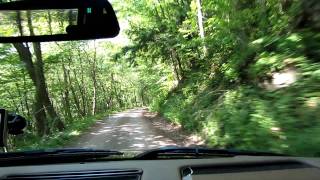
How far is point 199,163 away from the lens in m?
2.46

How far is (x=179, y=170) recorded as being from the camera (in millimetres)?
2266

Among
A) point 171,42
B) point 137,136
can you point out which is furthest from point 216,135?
point 171,42

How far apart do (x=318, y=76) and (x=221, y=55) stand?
11824 mm

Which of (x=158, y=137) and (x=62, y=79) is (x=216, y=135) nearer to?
(x=158, y=137)

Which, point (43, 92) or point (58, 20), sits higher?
point (58, 20)

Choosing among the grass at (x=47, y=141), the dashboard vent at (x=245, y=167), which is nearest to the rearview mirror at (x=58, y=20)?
the dashboard vent at (x=245, y=167)

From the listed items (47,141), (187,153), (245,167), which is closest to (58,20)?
(187,153)

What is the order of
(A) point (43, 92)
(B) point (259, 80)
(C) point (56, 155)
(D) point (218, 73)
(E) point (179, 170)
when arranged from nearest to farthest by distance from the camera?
1. (E) point (179, 170)
2. (C) point (56, 155)
3. (B) point (259, 80)
4. (D) point (218, 73)
5. (A) point (43, 92)

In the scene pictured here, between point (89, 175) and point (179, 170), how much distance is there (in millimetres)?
461

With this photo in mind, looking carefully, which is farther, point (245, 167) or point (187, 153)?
point (187, 153)

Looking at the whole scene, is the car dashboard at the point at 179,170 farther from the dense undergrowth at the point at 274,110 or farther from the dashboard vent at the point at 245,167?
the dense undergrowth at the point at 274,110

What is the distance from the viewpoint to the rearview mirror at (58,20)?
2354 mm

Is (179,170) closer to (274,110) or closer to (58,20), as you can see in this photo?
(58,20)

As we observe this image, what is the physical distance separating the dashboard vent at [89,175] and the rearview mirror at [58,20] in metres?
0.77
